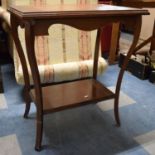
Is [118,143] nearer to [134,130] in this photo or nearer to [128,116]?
[134,130]

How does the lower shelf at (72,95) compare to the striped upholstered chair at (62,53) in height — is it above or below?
below

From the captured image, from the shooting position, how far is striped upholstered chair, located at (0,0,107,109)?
1510 millimetres

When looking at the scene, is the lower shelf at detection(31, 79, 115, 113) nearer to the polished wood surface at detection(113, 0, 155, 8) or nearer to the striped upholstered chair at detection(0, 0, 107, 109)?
the striped upholstered chair at detection(0, 0, 107, 109)

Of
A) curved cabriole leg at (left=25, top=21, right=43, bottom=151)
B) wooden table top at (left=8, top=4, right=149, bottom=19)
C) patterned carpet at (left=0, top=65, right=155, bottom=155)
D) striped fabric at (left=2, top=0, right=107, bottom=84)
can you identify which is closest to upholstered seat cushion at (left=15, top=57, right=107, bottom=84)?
striped fabric at (left=2, top=0, right=107, bottom=84)

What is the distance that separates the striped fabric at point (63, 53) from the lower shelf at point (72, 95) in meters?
0.13

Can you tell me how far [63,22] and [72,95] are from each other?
0.49 metres

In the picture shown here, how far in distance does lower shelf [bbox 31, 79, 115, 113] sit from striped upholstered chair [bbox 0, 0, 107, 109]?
14 centimetres

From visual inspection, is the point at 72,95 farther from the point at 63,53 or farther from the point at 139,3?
the point at 139,3

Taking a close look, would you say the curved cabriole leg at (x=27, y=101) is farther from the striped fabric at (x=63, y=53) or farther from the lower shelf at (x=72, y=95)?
the striped fabric at (x=63, y=53)

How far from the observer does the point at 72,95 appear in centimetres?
126

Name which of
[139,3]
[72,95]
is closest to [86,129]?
[72,95]

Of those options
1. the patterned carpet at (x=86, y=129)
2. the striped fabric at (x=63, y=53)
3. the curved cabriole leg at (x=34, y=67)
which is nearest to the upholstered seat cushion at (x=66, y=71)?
the striped fabric at (x=63, y=53)

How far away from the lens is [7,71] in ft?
6.75

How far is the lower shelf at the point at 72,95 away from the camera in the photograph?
3.77 ft
